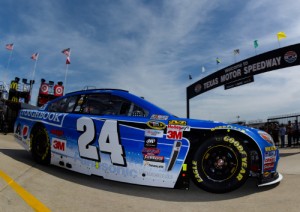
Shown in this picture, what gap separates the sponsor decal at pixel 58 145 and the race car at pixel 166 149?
11.1 inches

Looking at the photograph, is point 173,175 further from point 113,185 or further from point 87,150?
point 87,150

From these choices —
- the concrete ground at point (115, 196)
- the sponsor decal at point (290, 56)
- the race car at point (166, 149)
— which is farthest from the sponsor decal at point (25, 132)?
the sponsor decal at point (290, 56)

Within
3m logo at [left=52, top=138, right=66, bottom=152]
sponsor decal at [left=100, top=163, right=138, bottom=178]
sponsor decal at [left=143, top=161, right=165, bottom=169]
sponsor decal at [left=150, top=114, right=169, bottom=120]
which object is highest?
sponsor decal at [left=150, top=114, right=169, bottom=120]

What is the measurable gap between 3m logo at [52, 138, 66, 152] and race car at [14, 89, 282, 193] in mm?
293

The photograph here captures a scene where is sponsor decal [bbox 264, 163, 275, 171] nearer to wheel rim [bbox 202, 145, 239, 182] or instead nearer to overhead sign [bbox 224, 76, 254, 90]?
wheel rim [bbox 202, 145, 239, 182]

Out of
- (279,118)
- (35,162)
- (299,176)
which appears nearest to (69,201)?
(35,162)

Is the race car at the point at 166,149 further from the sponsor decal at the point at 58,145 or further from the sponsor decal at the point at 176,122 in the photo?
the sponsor decal at the point at 58,145

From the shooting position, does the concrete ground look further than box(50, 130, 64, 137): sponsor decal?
No

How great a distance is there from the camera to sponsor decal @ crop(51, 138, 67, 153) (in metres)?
4.65

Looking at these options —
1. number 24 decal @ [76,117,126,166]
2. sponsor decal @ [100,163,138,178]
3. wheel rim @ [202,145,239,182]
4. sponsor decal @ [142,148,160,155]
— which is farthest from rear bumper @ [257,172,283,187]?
number 24 decal @ [76,117,126,166]

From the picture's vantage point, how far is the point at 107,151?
4.07 m

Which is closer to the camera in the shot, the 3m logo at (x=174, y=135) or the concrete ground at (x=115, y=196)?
the concrete ground at (x=115, y=196)

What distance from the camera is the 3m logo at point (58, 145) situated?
466 cm

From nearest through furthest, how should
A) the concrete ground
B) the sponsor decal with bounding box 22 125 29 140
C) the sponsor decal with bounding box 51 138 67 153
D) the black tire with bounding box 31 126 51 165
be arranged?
1. the concrete ground
2. the sponsor decal with bounding box 51 138 67 153
3. the black tire with bounding box 31 126 51 165
4. the sponsor decal with bounding box 22 125 29 140
